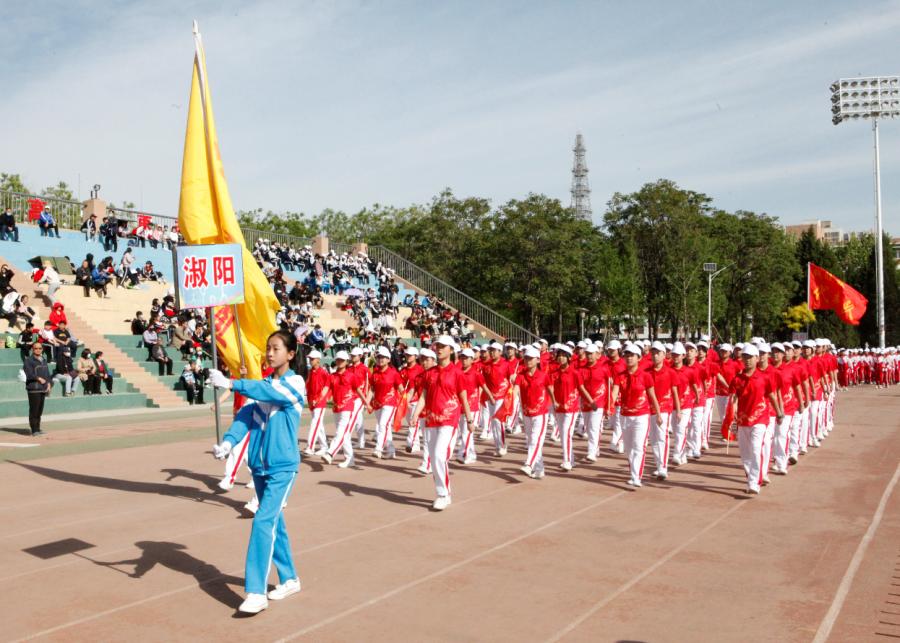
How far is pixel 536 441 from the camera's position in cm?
1188

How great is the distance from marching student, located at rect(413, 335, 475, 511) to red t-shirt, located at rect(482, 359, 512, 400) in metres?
4.79

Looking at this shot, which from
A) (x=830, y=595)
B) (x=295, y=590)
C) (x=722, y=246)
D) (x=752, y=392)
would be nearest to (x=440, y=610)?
(x=295, y=590)

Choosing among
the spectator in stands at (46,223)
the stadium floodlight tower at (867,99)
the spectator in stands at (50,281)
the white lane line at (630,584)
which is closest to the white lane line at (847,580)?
the white lane line at (630,584)

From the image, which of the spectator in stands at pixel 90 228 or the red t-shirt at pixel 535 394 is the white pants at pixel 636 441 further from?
the spectator in stands at pixel 90 228

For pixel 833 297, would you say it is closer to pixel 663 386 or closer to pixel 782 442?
pixel 782 442

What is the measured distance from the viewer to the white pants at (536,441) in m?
11.8

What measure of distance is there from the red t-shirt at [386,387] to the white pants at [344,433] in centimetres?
54

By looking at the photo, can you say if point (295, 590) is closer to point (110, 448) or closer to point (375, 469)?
point (375, 469)

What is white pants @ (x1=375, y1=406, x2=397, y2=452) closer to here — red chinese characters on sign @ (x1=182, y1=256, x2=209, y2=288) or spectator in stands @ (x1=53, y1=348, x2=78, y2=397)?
red chinese characters on sign @ (x1=182, y1=256, x2=209, y2=288)

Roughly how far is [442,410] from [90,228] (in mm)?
25575

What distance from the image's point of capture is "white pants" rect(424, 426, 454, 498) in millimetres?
9664

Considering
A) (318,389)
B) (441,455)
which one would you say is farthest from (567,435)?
(318,389)

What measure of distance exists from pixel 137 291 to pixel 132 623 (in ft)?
83.8

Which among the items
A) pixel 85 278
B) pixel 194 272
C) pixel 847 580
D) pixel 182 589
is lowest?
pixel 847 580
